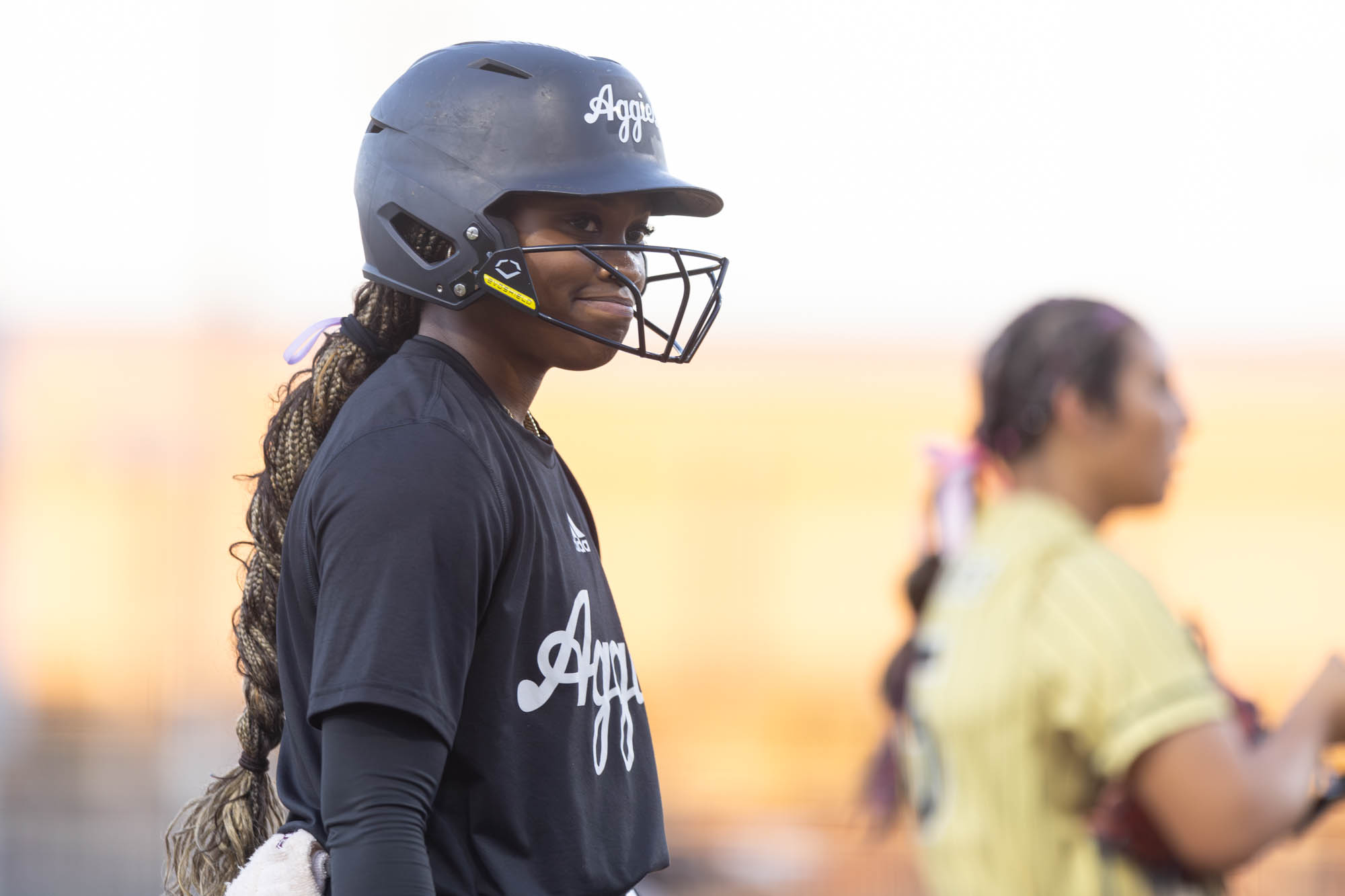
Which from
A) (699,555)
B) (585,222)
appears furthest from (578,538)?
(699,555)

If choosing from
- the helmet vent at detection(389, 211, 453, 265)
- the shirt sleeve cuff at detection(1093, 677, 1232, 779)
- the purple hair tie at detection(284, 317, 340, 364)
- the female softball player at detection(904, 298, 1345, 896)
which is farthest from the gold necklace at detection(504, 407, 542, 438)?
the shirt sleeve cuff at detection(1093, 677, 1232, 779)

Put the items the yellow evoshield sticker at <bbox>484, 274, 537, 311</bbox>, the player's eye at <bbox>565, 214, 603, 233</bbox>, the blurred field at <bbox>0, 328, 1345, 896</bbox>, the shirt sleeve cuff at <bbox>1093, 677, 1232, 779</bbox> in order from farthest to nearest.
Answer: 1. the blurred field at <bbox>0, 328, 1345, 896</bbox>
2. the player's eye at <bbox>565, 214, 603, 233</bbox>
3. the yellow evoshield sticker at <bbox>484, 274, 537, 311</bbox>
4. the shirt sleeve cuff at <bbox>1093, 677, 1232, 779</bbox>

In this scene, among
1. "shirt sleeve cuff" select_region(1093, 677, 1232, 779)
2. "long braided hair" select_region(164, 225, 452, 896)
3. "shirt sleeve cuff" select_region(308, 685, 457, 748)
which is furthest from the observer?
"long braided hair" select_region(164, 225, 452, 896)

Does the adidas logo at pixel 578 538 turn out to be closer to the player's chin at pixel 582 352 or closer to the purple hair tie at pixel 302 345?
the player's chin at pixel 582 352

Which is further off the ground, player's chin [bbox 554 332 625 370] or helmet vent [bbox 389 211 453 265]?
helmet vent [bbox 389 211 453 265]

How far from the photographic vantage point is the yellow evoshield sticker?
6.63ft

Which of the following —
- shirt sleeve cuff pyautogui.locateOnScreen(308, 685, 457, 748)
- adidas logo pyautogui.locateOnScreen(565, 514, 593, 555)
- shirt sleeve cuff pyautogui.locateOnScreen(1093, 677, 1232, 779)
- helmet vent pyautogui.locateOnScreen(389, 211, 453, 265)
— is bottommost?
shirt sleeve cuff pyautogui.locateOnScreen(1093, 677, 1232, 779)

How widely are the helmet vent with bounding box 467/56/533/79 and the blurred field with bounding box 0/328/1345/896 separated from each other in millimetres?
6117

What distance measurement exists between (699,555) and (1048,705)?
6819 mm

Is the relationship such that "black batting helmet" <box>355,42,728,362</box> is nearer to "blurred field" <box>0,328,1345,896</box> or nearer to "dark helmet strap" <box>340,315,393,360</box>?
"dark helmet strap" <box>340,315,393,360</box>

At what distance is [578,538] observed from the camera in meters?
2.08

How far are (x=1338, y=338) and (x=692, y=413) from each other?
3.80 meters

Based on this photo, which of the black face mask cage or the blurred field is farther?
the blurred field

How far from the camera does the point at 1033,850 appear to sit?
1.94 meters
